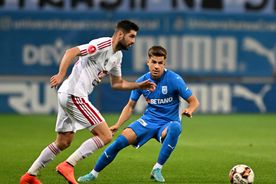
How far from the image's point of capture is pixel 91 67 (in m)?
9.73

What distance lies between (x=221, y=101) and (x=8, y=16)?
21.9 feet

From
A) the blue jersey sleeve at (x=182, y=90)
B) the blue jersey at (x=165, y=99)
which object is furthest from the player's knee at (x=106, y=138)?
the blue jersey sleeve at (x=182, y=90)

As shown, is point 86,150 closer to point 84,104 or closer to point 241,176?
point 84,104

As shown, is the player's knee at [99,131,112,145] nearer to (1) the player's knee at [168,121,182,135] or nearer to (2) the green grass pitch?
(2) the green grass pitch

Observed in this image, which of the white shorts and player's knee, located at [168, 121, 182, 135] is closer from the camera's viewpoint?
the white shorts

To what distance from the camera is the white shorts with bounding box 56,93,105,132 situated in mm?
9508

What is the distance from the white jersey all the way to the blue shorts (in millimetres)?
1167

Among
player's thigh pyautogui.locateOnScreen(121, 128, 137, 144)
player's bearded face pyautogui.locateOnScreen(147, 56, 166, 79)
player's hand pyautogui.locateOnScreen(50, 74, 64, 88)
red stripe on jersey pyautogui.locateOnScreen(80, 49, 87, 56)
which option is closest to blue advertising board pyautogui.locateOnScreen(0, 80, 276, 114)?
player's bearded face pyautogui.locateOnScreen(147, 56, 166, 79)

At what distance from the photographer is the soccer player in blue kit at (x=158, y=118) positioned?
1036cm

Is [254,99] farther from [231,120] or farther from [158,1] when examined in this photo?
[158,1]

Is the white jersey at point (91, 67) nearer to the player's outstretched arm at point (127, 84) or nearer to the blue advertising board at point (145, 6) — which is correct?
the player's outstretched arm at point (127, 84)

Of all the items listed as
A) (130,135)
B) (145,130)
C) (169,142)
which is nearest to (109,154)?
(130,135)

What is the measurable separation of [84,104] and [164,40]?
14.5m

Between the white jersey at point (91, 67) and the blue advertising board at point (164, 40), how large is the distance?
13.8m
